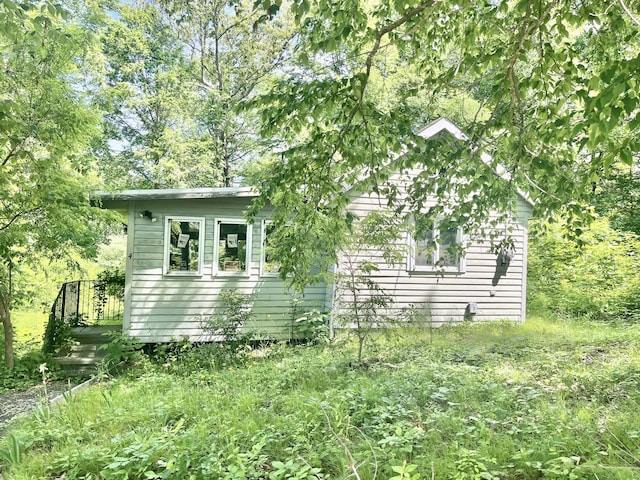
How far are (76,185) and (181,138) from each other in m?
10.3

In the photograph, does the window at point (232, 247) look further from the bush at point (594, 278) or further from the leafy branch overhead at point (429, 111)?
the bush at point (594, 278)

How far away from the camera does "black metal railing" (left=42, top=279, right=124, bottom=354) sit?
834cm

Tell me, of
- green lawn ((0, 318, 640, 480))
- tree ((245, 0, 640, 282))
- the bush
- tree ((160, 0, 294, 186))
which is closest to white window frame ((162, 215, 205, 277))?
green lawn ((0, 318, 640, 480))

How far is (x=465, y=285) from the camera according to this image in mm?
9445

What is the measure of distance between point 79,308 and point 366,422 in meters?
10.7

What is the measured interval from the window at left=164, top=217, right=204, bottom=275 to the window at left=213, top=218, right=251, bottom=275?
348 millimetres

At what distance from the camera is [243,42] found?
16.6 meters

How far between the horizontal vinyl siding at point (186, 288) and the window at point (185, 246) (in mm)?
111

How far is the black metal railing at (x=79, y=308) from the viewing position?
27.4 ft

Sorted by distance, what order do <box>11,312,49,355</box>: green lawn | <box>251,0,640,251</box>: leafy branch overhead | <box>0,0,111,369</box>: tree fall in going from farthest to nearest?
<box>11,312,49,355</box>: green lawn
<box>0,0,111,369</box>: tree
<box>251,0,640,251</box>: leafy branch overhead

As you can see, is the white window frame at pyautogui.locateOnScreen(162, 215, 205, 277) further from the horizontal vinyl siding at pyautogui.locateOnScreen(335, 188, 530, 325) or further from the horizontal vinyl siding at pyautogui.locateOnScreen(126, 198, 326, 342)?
the horizontal vinyl siding at pyautogui.locateOnScreen(335, 188, 530, 325)

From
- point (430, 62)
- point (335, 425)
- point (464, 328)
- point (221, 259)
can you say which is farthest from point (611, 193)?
point (335, 425)

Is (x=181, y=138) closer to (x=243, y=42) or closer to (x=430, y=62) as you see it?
(x=243, y=42)

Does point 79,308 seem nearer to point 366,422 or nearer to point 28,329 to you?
point 28,329
